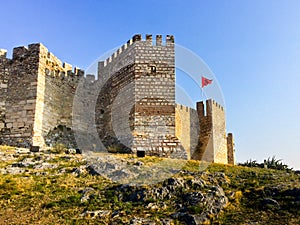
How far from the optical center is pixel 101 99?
21688 millimetres

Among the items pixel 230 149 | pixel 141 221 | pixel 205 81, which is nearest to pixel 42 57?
pixel 205 81

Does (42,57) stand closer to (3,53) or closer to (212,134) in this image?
(3,53)

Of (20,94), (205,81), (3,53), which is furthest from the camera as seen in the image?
(205,81)

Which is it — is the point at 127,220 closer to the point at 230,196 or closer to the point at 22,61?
the point at 230,196

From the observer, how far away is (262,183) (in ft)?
39.1

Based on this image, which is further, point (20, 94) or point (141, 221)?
point (20, 94)

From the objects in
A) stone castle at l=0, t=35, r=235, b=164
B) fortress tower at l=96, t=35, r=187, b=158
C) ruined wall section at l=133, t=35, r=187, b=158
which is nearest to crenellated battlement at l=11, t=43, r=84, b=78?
stone castle at l=0, t=35, r=235, b=164

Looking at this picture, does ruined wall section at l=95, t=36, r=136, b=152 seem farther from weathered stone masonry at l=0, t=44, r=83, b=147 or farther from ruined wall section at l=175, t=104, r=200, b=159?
ruined wall section at l=175, t=104, r=200, b=159

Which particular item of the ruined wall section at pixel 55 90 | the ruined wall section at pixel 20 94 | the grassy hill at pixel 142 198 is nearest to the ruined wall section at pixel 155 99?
the grassy hill at pixel 142 198

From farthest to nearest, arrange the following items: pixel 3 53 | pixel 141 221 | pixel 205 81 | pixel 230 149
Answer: pixel 230 149, pixel 205 81, pixel 3 53, pixel 141 221

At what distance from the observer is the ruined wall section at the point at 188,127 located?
24.2 m

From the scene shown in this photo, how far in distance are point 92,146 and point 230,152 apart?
39.4 ft

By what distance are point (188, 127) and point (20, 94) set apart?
11481 mm

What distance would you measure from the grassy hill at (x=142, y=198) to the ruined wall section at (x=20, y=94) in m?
5.21
